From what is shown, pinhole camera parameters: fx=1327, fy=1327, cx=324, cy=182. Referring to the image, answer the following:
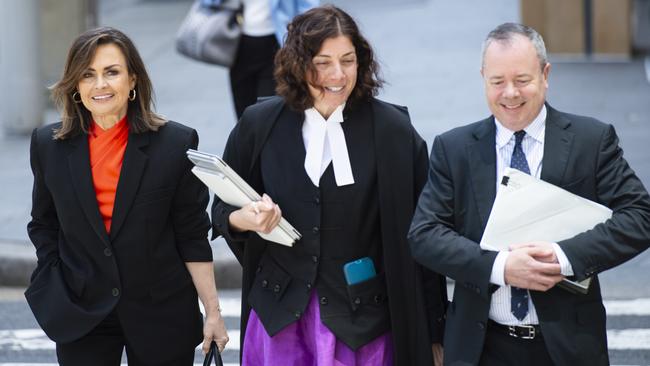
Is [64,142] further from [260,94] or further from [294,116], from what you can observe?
[260,94]

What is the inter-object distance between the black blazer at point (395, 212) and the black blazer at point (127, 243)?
0.18 metres

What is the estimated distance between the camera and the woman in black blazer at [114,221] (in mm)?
4723

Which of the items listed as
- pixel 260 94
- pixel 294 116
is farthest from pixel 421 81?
pixel 294 116

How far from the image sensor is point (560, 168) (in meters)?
4.27

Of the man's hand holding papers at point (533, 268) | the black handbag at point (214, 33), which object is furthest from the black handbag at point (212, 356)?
the black handbag at point (214, 33)

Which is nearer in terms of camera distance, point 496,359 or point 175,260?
point 496,359

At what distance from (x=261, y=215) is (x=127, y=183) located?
0.55 m

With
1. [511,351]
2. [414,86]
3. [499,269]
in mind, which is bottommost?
[414,86]

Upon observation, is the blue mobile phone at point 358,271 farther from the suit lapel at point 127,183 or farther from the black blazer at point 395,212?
the suit lapel at point 127,183

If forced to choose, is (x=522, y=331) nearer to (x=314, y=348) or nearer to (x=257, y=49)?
(x=314, y=348)

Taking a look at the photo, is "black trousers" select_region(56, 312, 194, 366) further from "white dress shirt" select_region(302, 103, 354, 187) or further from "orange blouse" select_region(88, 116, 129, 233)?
"white dress shirt" select_region(302, 103, 354, 187)

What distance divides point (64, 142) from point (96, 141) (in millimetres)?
115

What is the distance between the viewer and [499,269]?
4.14m

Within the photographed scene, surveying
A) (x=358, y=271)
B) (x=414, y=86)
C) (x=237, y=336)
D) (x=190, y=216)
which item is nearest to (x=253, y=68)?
(x=237, y=336)
